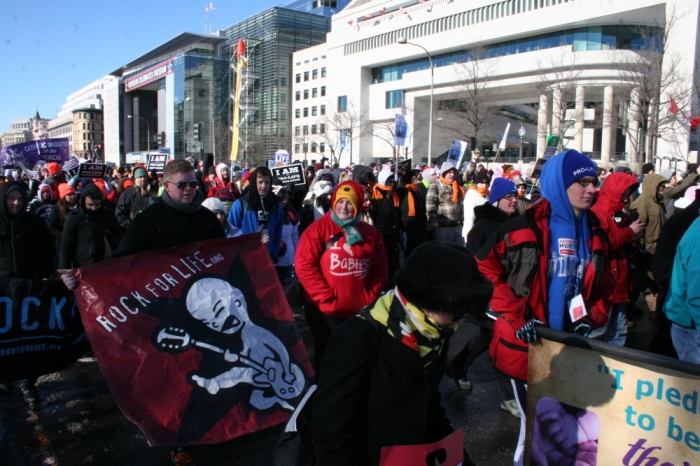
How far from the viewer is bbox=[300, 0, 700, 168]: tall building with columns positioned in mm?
34031

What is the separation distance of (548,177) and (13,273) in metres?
4.90

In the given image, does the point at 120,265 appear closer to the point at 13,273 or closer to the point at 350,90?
the point at 13,273

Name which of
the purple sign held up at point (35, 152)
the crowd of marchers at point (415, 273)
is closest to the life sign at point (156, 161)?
the purple sign held up at point (35, 152)

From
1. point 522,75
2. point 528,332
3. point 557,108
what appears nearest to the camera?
point 528,332

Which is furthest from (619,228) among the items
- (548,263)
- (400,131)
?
(400,131)

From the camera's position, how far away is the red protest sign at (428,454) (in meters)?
1.87

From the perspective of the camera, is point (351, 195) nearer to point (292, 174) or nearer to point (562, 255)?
point (562, 255)

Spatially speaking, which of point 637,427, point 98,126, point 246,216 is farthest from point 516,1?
point 98,126

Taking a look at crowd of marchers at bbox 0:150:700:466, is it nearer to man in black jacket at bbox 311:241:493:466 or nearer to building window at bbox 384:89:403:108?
man in black jacket at bbox 311:241:493:466

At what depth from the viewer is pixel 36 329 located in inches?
158

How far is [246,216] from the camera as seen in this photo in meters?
6.51

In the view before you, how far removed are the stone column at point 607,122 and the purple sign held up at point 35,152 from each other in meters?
31.0

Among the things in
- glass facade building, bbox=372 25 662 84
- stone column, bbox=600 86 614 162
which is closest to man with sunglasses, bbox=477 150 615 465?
stone column, bbox=600 86 614 162

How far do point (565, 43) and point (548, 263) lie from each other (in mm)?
49674
